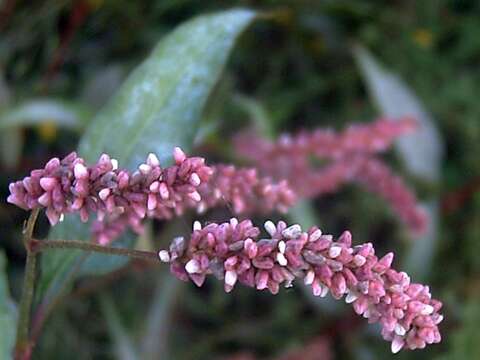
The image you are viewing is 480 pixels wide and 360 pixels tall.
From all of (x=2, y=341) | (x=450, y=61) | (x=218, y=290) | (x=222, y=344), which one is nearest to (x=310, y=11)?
(x=450, y=61)

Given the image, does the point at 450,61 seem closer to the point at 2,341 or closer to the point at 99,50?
the point at 99,50

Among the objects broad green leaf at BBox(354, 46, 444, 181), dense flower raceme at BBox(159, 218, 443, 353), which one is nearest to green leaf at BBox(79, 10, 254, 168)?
dense flower raceme at BBox(159, 218, 443, 353)

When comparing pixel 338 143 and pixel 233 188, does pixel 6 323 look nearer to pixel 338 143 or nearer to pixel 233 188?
pixel 233 188

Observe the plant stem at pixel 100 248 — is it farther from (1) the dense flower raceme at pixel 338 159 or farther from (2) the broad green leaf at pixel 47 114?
(2) the broad green leaf at pixel 47 114

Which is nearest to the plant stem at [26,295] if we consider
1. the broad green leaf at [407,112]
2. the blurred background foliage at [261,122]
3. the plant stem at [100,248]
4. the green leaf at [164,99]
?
the plant stem at [100,248]

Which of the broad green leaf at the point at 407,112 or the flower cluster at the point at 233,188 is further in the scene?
the broad green leaf at the point at 407,112

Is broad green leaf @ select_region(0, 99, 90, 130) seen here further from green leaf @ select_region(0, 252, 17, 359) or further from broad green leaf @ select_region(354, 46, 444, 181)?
broad green leaf @ select_region(354, 46, 444, 181)
